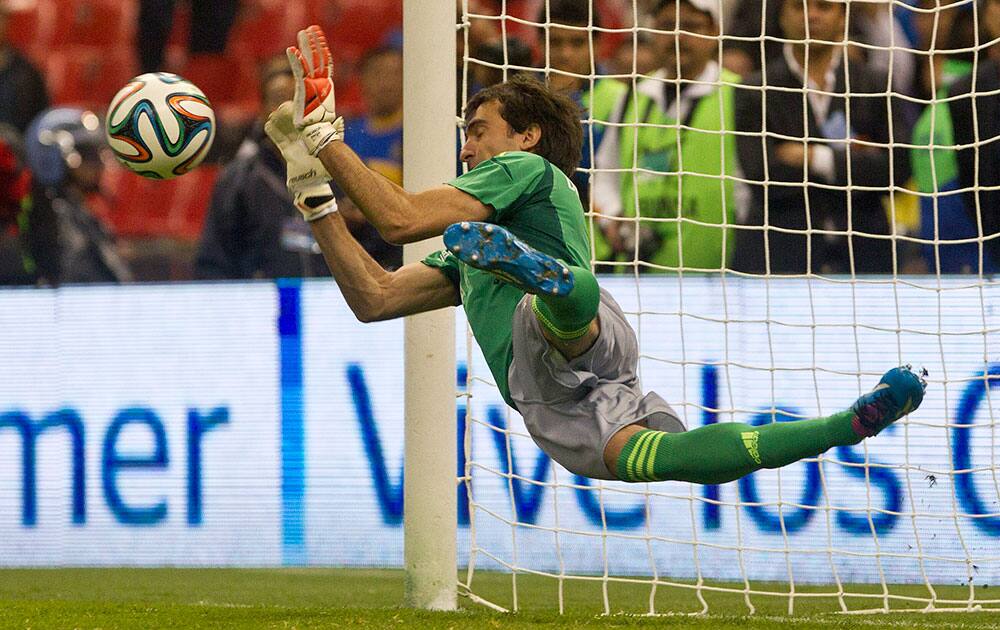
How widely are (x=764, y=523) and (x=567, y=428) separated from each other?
243 centimetres

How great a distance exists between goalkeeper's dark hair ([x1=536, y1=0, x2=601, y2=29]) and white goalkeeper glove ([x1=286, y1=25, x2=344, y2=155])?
117 inches

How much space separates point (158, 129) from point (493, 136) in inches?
37.7

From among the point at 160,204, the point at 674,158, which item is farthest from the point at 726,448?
the point at 160,204

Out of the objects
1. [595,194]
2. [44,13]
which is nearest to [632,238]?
[595,194]

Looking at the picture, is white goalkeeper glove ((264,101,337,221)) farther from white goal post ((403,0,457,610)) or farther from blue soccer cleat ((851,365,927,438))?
blue soccer cleat ((851,365,927,438))

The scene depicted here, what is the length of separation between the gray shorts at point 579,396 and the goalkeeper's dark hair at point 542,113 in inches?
21.8

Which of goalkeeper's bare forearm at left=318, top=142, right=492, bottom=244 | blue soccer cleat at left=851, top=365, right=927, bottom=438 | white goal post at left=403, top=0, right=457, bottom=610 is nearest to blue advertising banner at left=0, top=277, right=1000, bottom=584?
white goal post at left=403, top=0, right=457, bottom=610

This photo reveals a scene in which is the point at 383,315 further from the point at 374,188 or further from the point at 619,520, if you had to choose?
the point at 619,520

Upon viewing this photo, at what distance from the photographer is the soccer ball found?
3934mm

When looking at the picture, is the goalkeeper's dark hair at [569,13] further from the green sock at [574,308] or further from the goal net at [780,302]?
the green sock at [574,308]

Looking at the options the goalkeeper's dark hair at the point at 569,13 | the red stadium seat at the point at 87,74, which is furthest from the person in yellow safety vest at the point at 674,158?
the red stadium seat at the point at 87,74

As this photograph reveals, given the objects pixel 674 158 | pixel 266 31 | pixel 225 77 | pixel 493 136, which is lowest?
pixel 493 136

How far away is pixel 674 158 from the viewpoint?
245 inches

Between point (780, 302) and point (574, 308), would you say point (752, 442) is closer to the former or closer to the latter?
point (574, 308)
